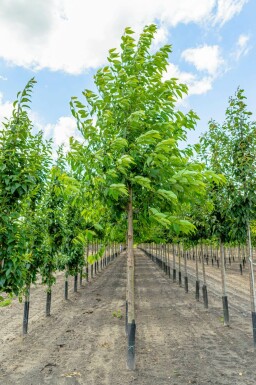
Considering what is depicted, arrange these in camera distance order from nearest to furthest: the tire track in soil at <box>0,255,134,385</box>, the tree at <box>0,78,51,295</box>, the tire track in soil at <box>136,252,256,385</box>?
the tree at <box>0,78,51,295</box> < the tire track in soil at <box>136,252,256,385</box> < the tire track in soil at <box>0,255,134,385</box>

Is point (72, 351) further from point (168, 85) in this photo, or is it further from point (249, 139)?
point (249, 139)

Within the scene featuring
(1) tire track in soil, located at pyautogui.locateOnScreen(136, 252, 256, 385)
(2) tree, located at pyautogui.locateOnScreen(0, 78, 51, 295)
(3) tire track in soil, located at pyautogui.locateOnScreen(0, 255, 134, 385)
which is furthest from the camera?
(3) tire track in soil, located at pyautogui.locateOnScreen(0, 255, 134, 385)

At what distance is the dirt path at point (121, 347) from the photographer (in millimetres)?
6871

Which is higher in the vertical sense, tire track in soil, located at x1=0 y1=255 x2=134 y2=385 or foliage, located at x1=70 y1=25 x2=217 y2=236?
foliage, located at x1=70 y1=25 x2=217 y2=236

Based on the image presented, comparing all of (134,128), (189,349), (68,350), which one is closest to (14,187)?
(134,128)

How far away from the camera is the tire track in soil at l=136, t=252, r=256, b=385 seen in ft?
22.3

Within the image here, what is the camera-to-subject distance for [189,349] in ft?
28.7

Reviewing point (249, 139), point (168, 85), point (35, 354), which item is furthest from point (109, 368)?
point (249, 139)

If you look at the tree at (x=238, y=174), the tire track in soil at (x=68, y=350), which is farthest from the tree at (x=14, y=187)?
the tree at (x=238, y=174)

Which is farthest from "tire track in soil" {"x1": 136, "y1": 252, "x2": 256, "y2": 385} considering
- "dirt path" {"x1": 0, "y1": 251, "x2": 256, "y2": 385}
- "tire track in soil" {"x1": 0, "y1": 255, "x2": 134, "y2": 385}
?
"tire track in soil" {"x1": 0, "y1": 255, "x2": 134, "y2": 385}

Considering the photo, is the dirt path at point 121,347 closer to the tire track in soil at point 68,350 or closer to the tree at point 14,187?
the tire track in soil at point 68,350

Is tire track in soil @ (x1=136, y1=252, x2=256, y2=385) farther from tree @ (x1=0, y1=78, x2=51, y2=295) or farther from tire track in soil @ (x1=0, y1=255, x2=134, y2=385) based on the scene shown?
tree @ (x1=0, y1=78, x2=51, y2=295)

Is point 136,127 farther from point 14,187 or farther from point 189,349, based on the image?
point 189,349

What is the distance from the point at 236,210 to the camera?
9375 mm
